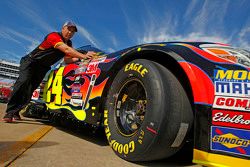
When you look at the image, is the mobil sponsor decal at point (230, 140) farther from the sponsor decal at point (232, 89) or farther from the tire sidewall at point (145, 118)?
the tire sidewall at point (145, 118)

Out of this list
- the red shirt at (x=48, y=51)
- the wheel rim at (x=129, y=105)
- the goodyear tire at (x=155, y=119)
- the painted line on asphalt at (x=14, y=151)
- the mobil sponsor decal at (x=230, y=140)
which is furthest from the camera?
the red shirt at (x=48, y=51)

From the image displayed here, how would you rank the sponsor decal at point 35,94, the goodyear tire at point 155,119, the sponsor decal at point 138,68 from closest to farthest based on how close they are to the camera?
1. the goodyear tire at point 155,119
2. the sponsor decal at point 138,68
3. the sponsor decal at point 35,94

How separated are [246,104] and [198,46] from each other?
0.65 meters

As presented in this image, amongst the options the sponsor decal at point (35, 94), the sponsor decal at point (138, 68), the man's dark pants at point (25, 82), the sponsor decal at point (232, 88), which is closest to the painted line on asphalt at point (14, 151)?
the sponsor decal at point (138, 68)

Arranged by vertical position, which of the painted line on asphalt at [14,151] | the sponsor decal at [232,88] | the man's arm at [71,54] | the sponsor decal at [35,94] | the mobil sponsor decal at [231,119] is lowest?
the painted line on asphalt at [14,151]

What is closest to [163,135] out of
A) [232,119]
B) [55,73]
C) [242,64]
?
[232,119]

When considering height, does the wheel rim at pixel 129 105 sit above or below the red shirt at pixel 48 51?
below

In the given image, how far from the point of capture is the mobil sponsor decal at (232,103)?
1.79 m

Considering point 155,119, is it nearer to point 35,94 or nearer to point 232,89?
point 232,89

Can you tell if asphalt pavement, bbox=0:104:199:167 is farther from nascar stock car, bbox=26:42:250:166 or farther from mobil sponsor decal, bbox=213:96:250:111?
mobil sponsor decal, bbox=213:96:250:111

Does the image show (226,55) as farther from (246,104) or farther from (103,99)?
(103,99)

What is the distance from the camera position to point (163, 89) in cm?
209

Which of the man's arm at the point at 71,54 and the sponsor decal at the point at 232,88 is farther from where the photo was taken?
the man's arm at the point at 71,54

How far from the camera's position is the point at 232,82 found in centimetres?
188
